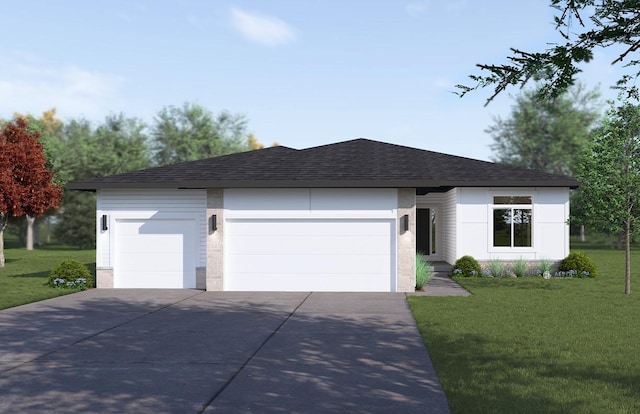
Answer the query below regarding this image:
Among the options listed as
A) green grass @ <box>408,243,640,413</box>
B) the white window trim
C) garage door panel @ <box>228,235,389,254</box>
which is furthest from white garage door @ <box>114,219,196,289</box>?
the white window trim

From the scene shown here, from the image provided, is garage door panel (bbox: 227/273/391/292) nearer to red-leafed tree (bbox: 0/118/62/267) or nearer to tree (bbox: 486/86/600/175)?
red-leafed tree (bbox: 0/118/62/267)

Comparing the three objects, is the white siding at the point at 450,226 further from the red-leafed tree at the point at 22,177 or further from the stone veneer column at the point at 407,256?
the red-leafed tree at the point at 22,177

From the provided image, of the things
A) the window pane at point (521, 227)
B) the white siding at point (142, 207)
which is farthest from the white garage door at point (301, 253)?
the window pane at point (521, 227)

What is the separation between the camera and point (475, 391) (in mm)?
6867

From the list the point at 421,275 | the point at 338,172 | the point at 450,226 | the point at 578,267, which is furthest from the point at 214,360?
the point at 578,267

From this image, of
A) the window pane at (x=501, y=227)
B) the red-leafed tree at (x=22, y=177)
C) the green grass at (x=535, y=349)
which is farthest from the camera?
the red-leafed tree at (x=22, y=177)

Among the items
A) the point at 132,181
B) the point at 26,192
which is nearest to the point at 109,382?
the point at 132,181

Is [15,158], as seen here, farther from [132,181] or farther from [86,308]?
[86,308]

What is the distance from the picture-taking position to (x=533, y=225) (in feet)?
73.4

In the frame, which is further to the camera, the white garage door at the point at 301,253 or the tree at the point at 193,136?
the tree at the point at 193,136

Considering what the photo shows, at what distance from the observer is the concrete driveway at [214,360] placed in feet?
21.1

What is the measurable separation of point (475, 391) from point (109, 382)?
4.22 metres

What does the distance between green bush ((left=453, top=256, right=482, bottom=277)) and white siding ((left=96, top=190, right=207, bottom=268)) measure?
30.6 ft

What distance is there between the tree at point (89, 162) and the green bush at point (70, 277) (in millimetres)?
30765
